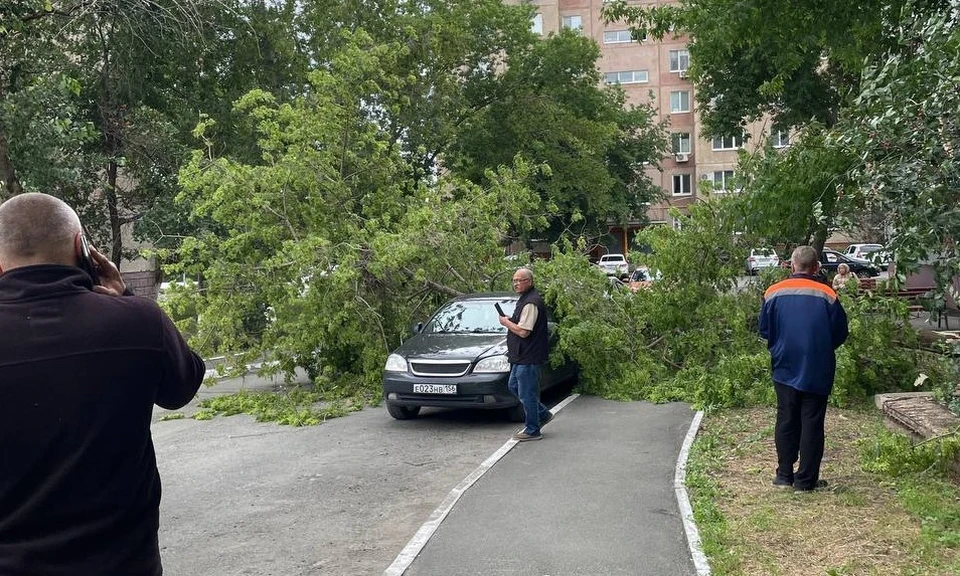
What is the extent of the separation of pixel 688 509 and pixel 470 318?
583 cm

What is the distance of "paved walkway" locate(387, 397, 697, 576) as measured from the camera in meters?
5.32

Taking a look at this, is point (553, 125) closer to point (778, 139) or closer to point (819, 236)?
point (778, 139)

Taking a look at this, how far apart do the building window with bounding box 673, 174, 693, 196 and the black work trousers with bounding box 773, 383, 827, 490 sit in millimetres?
55754

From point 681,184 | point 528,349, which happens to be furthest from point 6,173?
point 681,184

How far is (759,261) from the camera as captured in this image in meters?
12.4

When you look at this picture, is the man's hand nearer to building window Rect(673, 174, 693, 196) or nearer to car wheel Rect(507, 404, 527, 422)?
car wheel Rect(507, 404, 527, 422)

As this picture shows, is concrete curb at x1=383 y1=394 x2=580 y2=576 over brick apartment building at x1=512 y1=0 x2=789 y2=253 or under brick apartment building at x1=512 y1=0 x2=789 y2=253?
under

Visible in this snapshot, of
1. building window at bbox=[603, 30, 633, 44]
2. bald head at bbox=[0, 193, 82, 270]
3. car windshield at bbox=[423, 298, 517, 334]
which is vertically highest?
building window at bbox=[603, 30, 633, 44]

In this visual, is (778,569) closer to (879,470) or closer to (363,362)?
(879,470)

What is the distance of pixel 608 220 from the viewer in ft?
155

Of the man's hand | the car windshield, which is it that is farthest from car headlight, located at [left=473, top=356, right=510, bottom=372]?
the man's hand

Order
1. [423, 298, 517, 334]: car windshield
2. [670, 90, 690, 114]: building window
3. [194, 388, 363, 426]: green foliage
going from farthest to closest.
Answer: [670, 90, 690, 114]: building window < [423, 298, 517, 334]: car windshield < [194, 388, 363, 426]: green foliage

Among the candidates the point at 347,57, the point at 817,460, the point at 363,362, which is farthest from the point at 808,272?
the point at 347,57

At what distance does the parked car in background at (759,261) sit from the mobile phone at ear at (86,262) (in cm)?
1034
